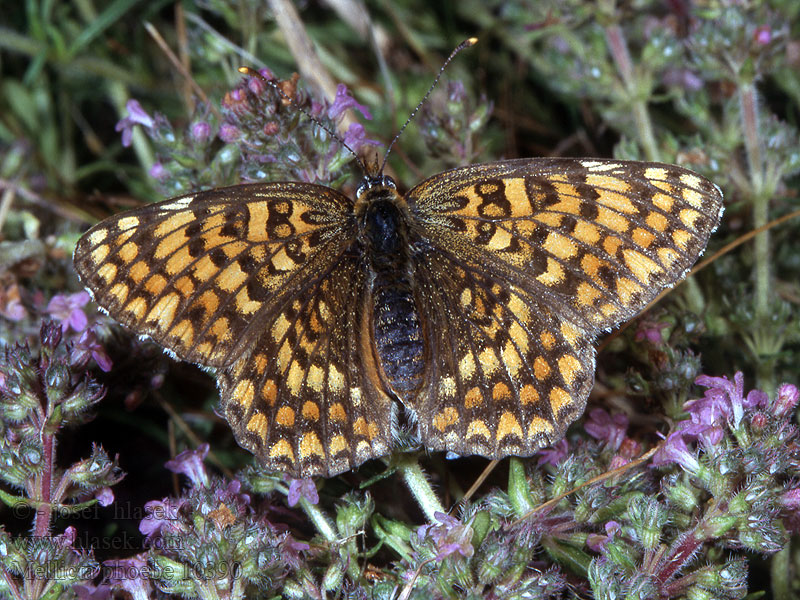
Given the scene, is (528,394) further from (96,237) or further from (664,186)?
(96,237)

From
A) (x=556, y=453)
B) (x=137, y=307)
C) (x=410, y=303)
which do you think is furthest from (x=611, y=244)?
(x=137, y=307)

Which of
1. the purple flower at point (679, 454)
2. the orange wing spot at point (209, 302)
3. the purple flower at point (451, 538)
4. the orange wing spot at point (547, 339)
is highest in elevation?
the orange wing spot at point (209, 302)

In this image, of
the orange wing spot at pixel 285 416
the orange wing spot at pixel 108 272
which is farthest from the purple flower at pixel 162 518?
the orange wing spot at pixel 108 272

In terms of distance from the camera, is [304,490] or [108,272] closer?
[108,272]

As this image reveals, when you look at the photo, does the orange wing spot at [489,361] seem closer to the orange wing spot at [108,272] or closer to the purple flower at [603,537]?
the purple flower at [603,537]

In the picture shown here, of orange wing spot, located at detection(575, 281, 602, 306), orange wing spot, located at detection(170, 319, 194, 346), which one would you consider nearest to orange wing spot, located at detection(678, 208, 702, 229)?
orange wing spot, located at detection(575, 281, 602, 306)

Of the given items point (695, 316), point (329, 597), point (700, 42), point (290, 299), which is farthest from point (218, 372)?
point (700, 42)

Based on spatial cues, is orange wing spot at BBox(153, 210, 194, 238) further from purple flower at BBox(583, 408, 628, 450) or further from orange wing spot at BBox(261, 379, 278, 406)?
purple flower at BBox(583, 408, 628, 450)
